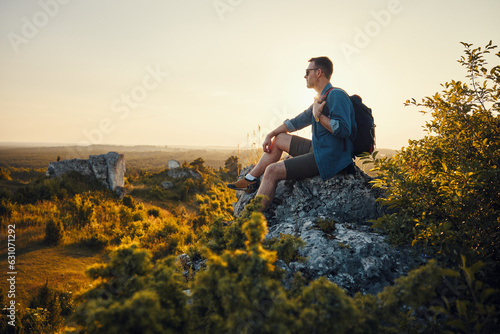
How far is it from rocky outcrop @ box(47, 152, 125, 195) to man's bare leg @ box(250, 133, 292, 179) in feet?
34.4

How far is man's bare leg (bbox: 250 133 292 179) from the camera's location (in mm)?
4250

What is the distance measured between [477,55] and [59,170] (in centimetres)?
1516

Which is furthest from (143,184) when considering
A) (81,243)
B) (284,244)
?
(284,244)

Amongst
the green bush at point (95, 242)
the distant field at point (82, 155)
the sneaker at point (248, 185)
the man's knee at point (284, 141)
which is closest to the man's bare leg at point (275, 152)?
the man's knee at point (284, 141)

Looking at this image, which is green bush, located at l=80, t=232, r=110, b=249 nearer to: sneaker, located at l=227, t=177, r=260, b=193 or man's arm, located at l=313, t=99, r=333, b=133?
sneaker, located at l=227, t=177, r=260, b=193

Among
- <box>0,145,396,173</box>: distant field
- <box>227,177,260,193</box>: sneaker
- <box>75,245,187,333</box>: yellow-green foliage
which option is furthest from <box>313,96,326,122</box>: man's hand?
<box>0,145,396,173</box>: distant field

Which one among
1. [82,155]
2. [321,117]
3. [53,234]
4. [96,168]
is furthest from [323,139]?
[82,155]

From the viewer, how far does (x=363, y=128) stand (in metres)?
3.53

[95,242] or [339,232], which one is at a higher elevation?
[339,232]

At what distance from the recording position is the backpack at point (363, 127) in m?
3.50

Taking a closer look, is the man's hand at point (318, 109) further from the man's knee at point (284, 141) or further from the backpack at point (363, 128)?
the man's knee at point (284, 141)
